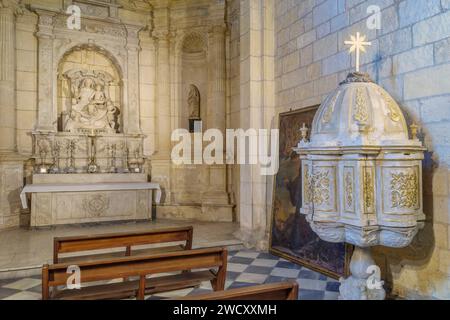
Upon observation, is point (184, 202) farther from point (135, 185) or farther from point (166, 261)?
point (166, 261)

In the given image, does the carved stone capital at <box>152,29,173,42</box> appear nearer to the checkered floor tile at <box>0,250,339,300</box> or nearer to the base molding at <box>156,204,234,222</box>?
the base molding at <box>156,204,234,222</box>

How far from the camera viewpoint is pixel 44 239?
5289 mm

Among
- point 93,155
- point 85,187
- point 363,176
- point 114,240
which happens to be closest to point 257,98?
point 363,176

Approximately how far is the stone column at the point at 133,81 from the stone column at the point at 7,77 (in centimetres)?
208

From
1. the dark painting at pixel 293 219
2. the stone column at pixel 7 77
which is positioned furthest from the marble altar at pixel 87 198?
the dark painting at pixel 293 219

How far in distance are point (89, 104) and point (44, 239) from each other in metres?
2.97

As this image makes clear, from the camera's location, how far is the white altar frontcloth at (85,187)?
235 inches

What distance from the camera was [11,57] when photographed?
6.37 meters

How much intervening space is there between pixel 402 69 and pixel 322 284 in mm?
2182

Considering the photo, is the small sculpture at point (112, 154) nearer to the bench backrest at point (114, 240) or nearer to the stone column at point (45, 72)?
the stone column at point (45, 72)

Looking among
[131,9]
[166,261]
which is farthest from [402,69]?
[131,9]

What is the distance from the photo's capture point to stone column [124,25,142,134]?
749 centimetres

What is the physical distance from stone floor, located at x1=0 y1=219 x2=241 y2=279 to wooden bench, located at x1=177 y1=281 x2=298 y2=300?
3083 mm
